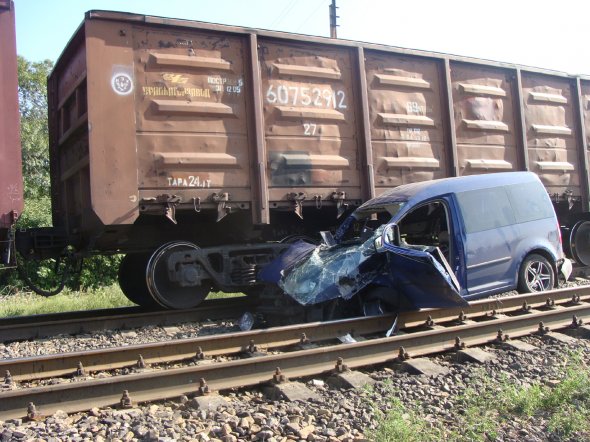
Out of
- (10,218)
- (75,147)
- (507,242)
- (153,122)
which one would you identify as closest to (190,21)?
(153,122)

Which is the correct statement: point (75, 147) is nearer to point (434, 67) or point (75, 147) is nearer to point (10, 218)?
point (10, 218)

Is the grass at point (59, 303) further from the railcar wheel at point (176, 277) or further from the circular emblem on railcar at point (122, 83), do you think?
the circular emblem on railcar at point (122, 83)

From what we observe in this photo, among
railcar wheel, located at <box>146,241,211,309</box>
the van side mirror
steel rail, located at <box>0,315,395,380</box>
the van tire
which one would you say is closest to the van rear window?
the van tire

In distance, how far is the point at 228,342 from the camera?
17.8 ft

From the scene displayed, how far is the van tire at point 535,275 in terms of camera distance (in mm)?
7387

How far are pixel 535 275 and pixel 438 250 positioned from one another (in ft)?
8.44

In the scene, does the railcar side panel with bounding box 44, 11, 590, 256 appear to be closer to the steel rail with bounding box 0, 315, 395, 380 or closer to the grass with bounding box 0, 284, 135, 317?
the grass with bounding box 0, 284, 135, 317

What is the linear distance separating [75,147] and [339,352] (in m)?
5.21

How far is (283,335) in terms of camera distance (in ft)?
18.4

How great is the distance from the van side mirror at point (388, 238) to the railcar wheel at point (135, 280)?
166 inches

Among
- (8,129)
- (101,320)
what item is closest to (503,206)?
(101,320)

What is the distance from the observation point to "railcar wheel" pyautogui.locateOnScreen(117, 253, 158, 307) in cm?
873

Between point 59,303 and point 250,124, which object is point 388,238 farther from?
point 59,303

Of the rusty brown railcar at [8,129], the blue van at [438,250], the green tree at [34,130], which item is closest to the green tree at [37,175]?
the green tree at [34,130]
